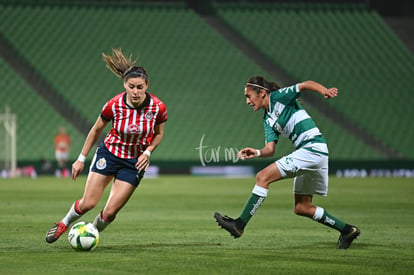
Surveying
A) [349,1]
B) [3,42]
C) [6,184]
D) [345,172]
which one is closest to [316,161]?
[6,184]

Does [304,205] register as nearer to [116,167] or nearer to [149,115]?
[149,115]

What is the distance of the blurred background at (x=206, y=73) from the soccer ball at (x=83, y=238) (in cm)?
2106

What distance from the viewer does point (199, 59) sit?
1382 inches

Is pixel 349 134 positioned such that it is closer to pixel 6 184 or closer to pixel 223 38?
pixel 223 38

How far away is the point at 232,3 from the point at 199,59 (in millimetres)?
4540

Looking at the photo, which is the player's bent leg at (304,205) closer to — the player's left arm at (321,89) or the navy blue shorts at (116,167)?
the player's left arm at (321,89)

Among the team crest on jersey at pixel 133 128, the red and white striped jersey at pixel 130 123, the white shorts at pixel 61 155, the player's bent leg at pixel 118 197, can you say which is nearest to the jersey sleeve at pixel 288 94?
the red and white striped jersey at pixel 130 123

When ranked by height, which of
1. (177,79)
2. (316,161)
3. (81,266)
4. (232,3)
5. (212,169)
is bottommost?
(212,169)

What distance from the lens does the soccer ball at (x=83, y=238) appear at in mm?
8359

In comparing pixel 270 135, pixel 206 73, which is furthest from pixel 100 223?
pixel 206 73

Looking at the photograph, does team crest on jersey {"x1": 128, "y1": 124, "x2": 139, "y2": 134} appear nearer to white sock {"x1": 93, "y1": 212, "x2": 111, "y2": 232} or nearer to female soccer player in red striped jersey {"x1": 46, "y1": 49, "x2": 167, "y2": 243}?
female soccer player in red striped jersey {"x1": 46, "y1": 49, "x2": 167, "y2": 243}

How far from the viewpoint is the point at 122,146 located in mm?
9047

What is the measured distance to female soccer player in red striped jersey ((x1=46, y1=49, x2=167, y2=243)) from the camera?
28.9 ft

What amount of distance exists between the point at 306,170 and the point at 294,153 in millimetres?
248
